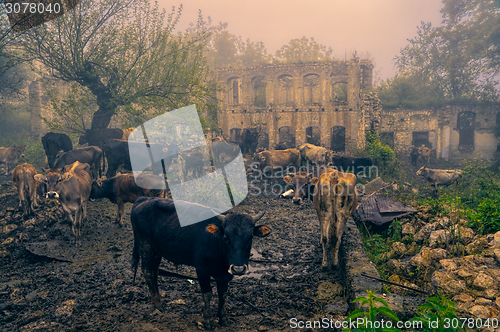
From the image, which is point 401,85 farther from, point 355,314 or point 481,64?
point 355,314

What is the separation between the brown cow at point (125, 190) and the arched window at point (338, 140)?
17.6 m

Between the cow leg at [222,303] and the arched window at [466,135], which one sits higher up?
the arched window at [466,135]

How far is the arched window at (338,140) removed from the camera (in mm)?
23828

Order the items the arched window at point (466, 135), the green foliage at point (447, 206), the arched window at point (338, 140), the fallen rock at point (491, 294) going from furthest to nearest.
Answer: the arched window at point (338, 140), the arched window at point (466, 135), the green foliage at point (447, 206), the fallen rock at point (491, 294)

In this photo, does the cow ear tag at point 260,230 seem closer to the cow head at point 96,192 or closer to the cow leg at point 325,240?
the cow leg at point 325,240

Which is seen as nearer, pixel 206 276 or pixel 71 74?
pixel 206 276

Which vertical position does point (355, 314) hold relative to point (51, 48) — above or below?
below

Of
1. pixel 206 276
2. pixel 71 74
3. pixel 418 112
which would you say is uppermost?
pixel 71 74

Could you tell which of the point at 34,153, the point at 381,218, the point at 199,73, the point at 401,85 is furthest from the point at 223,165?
Result: the point at 401,85

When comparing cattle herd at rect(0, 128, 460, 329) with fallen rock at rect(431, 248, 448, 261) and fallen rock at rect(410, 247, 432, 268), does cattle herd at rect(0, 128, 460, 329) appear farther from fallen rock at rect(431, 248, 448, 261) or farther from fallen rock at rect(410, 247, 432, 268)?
fallen rock at rect(431, 248, 448, 261)

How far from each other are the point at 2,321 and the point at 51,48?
11621 mm

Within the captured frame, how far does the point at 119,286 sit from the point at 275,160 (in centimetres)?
1156

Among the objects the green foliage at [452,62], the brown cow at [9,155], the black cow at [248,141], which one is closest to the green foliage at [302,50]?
the green foliage at [452,62]

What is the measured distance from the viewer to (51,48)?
12.6m
